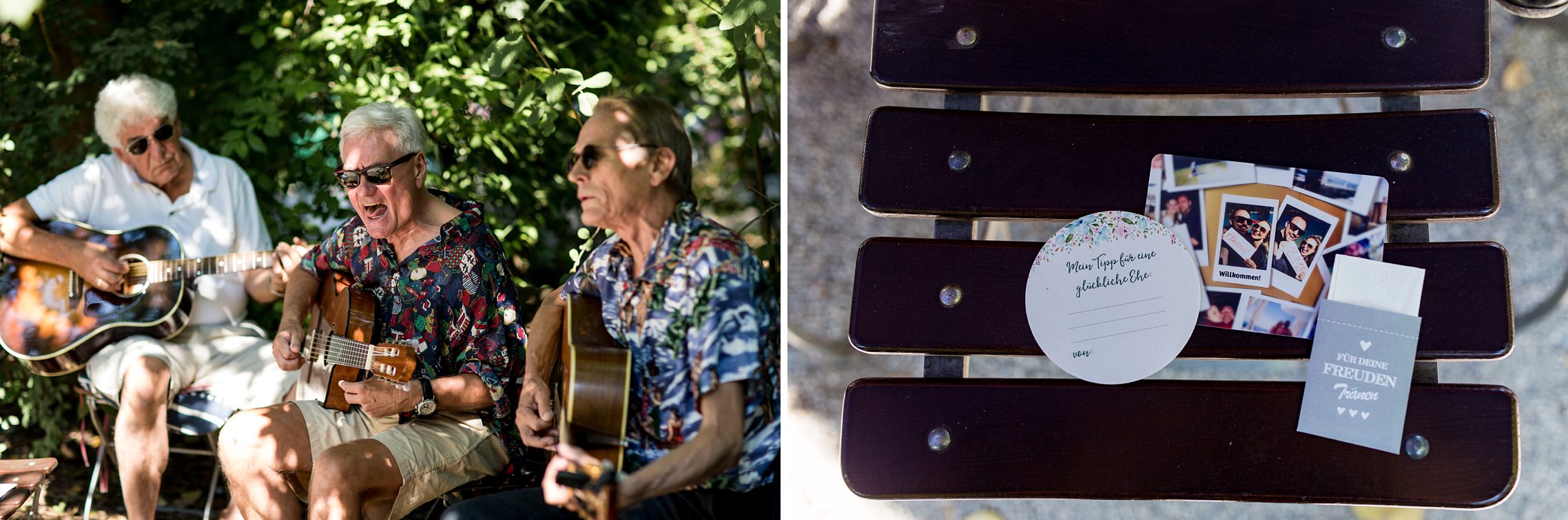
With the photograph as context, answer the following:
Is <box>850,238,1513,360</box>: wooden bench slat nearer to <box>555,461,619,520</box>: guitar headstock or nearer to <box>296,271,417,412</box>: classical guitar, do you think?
<box>555,461,619,520</box>: guitar headstock

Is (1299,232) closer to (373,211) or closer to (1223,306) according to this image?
(1223,306)

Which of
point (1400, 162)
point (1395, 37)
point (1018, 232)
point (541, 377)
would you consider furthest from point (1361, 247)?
point (541, 377)

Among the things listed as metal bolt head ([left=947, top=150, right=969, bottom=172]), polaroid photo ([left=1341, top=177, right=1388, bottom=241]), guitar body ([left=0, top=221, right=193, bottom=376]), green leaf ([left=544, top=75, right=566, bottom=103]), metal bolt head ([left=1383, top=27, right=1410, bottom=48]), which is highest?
metal bolt head ([left=1383, top=27, right=1410, bottom=48])

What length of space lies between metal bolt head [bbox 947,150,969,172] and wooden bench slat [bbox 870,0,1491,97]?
13 centimetres

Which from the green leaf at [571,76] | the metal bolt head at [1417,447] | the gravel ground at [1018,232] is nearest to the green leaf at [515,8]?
the green leaf at [571,76]

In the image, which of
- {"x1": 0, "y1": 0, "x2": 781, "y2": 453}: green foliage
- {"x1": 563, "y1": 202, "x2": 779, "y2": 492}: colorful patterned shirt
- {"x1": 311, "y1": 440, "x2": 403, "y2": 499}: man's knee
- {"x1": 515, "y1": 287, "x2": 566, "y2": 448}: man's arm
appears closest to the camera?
{"x1": 563, "y1": 202, "x2": 779, "y2": 492}: colorful patterned shirt

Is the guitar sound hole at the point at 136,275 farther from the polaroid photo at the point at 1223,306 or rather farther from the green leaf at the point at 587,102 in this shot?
the polaroid photo at the point at 1223,306

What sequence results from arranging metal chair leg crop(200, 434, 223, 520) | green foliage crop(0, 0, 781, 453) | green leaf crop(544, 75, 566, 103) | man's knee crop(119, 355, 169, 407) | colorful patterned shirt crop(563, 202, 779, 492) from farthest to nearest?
metal chair leg crop(200, 434, 223, 520) < man's knee crop(119, 355, 169, 407) < green foliage crop(0, 0, 781, 453) < green leaf crop(544, 75, 566, 103) < colorful patterned shirt crop(563, 202, 779, 492)

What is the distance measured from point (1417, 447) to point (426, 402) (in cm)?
197

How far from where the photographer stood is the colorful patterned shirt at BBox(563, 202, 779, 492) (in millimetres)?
2092

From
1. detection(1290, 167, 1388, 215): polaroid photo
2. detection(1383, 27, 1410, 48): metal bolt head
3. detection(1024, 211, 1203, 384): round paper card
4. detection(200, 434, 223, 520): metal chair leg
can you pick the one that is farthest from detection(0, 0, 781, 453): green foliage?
detection(1383, 27, 1410, 48): metal bolt head

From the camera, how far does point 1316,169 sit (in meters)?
2.37

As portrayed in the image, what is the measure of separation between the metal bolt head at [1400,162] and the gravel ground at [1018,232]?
0.82 feet

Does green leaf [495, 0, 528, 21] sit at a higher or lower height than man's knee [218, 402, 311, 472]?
higher
